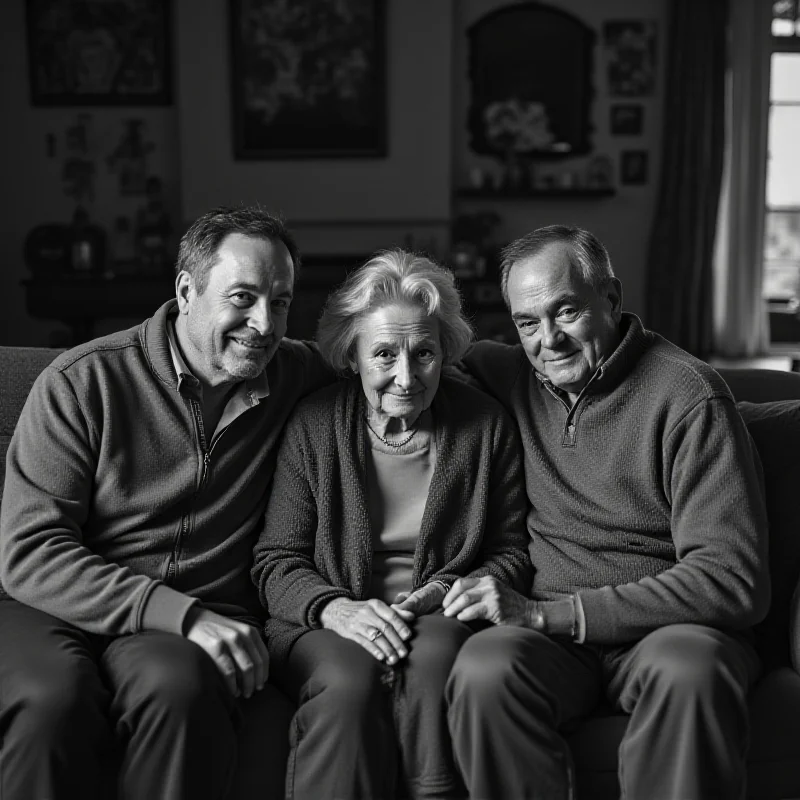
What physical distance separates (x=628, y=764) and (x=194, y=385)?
3.29ft

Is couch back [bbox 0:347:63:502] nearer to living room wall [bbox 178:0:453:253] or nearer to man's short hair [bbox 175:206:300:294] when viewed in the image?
man's short hair [bbox 175:206:300:294]

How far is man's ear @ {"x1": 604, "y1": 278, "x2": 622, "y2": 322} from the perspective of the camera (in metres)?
1.79

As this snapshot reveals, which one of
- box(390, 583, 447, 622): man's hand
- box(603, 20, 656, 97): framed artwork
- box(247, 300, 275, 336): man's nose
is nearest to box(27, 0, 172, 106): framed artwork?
box(603, 20, 656, 97): framed artwork

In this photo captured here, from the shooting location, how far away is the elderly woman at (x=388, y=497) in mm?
1590

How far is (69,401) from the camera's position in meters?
1.69

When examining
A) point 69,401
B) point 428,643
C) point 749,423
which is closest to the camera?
point 428,643

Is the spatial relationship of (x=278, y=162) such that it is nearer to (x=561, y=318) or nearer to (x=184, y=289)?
(x=184, y=289)

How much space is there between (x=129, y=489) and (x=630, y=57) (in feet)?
17.2

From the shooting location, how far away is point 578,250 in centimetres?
176

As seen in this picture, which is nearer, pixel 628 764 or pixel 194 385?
pixel 628 764

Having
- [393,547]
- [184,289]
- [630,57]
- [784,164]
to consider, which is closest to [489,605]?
[393,547]

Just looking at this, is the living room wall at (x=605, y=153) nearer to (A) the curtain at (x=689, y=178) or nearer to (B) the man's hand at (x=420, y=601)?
(A) the curtain at (x=689, y=178)

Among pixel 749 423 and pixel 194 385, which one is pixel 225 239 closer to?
pixel 194 385

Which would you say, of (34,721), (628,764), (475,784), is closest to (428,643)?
(475,784)
